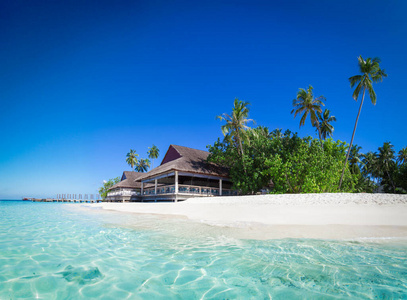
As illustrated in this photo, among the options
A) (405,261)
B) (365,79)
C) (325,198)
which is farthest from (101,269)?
(365,79)

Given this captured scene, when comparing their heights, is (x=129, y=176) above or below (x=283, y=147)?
below

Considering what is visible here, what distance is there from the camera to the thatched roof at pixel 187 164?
19859 millimetres

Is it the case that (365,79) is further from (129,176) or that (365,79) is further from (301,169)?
(129,176)

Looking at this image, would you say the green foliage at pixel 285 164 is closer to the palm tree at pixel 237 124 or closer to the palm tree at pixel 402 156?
the palm tree at pixel 237 124

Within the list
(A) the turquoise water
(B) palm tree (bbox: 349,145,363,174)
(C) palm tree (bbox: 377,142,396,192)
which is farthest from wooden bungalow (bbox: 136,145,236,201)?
(C) palm tree (bbox: 377,142,396,192)

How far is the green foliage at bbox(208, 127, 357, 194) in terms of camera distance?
1755cm

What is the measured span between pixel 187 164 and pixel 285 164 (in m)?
8.64

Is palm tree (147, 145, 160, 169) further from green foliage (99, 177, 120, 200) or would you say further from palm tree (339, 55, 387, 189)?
palm tree (339, 55, 387, 189)

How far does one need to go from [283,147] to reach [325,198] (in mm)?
9370

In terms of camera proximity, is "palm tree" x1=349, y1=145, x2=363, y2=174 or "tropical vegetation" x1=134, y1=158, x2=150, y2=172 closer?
"palm tree" x1=349, y1=145, x2=363, y2=174

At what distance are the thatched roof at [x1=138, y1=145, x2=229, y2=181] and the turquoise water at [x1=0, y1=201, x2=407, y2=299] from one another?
14604 mm

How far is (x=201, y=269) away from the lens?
330 cm

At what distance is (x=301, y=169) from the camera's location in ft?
57.5


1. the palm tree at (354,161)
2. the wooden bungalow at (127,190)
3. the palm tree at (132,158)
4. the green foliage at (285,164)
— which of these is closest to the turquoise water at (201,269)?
the green foliage at (285,164)
